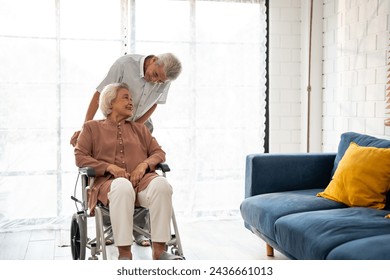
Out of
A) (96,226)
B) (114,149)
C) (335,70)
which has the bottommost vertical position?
(96,226)

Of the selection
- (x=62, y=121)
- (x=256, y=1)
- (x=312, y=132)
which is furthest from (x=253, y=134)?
(x=62, y=121)

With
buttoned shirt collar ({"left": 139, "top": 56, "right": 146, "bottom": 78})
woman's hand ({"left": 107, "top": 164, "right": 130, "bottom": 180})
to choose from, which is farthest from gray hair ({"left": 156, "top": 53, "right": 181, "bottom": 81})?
woman's hand ({"left": 107, "top": 164, "right": 130, "bottom": 180})

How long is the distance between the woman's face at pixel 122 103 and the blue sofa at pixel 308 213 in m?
0.99

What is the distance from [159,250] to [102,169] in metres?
0.61

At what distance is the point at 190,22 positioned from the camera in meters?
5.06

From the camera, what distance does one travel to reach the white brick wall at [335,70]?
4.27 m

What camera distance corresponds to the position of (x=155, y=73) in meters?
3.80

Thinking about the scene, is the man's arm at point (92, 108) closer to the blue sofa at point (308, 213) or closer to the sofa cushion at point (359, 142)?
the blue sofa at point (308, 213)

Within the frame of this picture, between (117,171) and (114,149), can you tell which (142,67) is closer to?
(114,149)

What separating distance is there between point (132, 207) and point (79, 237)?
0.54 metres

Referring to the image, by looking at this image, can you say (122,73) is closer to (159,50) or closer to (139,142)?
(139,142)

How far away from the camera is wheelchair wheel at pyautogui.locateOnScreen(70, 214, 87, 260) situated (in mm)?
3367

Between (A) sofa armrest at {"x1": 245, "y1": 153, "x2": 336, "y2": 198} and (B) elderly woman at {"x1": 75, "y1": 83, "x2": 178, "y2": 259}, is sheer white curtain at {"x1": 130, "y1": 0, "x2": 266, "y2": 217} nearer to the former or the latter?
(A) sofa armrest at {"x1": 245, "y1": 153, "x2": 336, "y2": 198}

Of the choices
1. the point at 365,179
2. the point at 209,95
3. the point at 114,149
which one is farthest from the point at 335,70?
the point at 114,149
